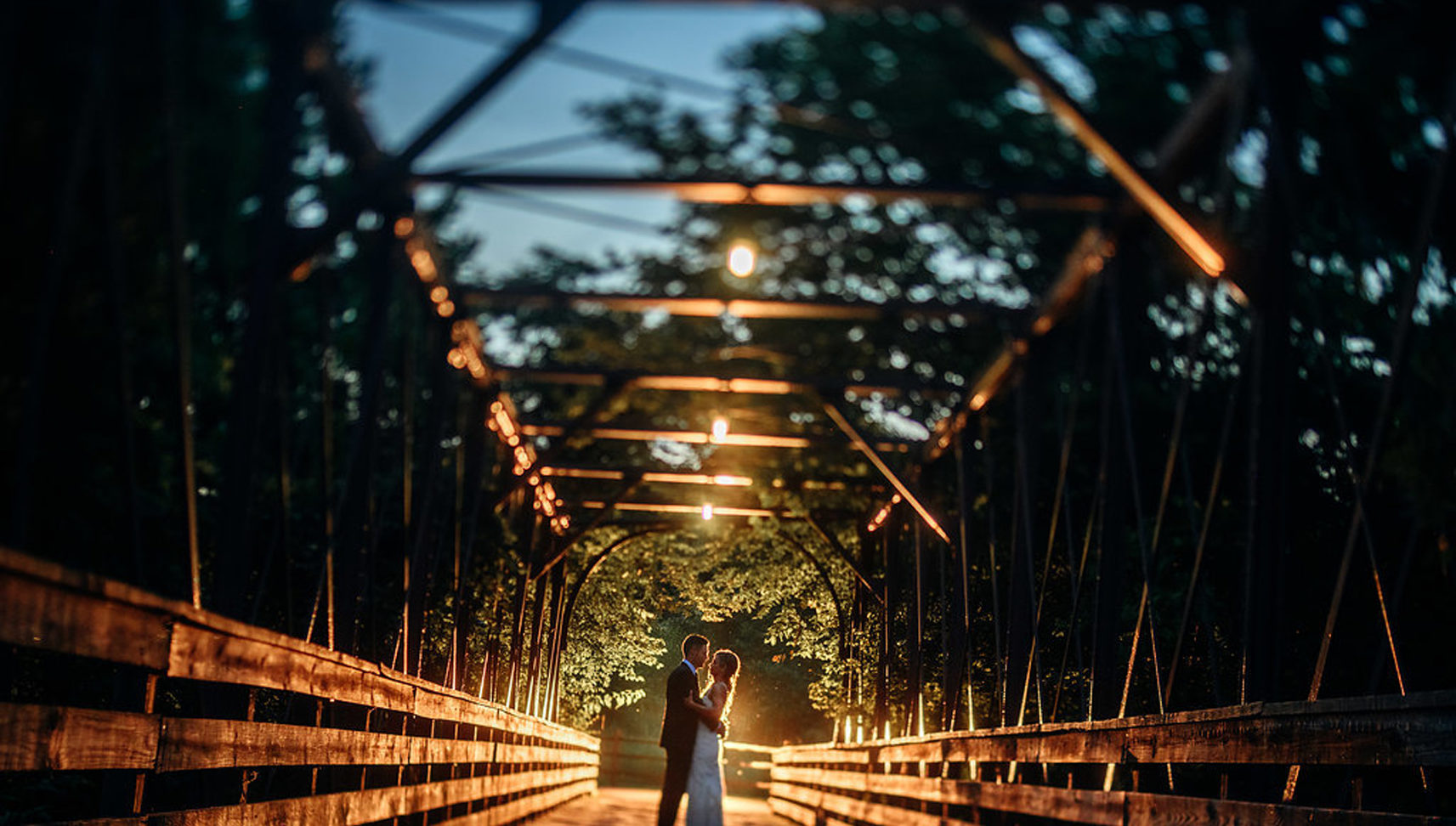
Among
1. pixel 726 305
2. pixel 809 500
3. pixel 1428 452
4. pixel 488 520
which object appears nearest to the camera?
pixel 1428 452

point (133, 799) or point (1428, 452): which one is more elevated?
point (1428, 452)

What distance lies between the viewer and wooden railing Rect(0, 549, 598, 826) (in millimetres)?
2826

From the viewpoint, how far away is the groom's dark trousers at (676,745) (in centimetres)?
823

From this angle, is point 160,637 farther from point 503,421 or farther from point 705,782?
point 503,421

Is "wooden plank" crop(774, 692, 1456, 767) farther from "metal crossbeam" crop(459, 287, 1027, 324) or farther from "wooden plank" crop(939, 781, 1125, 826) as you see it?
"metal crossbeam" crop(459, 287, 1027, 324)

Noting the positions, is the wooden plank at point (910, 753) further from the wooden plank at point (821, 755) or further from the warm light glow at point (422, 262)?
the warm light glow at point (422, 262)

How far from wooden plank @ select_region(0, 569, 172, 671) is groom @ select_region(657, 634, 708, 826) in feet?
16.7

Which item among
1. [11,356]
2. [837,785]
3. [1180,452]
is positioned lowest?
[837,785]

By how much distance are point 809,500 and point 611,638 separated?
6.12m

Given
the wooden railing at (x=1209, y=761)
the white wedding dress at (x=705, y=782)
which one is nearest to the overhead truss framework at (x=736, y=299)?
the wooden railing at (x=1209, y=761)

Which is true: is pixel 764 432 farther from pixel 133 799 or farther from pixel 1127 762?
pixel 133 799

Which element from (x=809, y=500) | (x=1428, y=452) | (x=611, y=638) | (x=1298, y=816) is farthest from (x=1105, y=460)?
(x=611, y=638)

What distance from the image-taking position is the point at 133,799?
11.1ft

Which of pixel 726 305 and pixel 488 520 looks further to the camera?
pixel 488 520
